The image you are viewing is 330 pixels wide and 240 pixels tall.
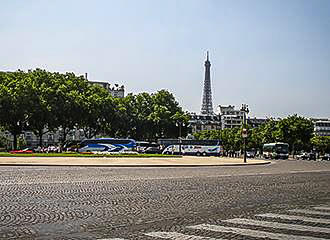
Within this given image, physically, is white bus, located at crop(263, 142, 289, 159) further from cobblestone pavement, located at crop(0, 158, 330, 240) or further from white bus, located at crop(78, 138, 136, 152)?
cobblestone pavement, located at crop(0, 158, 330, 240)

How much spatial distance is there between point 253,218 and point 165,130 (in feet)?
272

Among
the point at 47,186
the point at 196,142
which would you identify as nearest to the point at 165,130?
the point at 196,142

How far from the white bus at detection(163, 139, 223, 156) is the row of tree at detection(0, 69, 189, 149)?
10467 millimetres

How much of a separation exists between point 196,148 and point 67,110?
25026mm

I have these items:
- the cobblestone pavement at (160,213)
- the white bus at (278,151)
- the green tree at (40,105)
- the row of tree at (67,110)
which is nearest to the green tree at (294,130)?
the white bus at (278,151)

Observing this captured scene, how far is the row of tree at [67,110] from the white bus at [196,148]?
10467mm

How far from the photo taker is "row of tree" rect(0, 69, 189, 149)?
65.5 meters

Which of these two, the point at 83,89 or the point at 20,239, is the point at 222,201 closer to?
the point at 20,239

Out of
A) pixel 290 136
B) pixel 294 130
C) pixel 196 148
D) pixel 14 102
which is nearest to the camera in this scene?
pixel 14 102

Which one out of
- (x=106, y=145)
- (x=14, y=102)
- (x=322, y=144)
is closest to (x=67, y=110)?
(x=14, y=102)

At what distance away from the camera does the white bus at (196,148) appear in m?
83.4

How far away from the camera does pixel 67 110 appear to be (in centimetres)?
6969

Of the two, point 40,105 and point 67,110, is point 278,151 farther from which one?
point 40,105

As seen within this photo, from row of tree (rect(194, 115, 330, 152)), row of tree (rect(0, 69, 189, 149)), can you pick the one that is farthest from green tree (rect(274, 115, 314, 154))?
row of tree (rect(0, 69, 189, 149))
